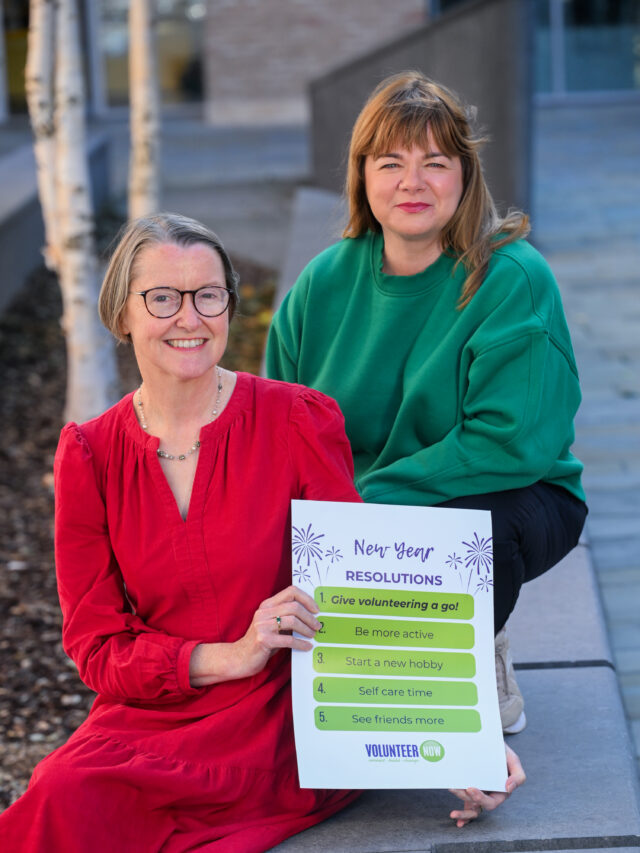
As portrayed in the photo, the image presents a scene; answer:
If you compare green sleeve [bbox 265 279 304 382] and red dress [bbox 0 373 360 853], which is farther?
green sleeve [bbox 265 279 304 382]

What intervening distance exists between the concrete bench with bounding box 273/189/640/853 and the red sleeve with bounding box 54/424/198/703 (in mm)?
478

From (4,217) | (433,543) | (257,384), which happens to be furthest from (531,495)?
(4,217)

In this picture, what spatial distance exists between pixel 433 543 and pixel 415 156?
91 cm

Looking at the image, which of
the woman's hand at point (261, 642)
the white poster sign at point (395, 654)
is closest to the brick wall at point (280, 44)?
the white poster sign at point (395, 654)

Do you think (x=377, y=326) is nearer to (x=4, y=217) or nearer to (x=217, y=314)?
(x=217, y=314)

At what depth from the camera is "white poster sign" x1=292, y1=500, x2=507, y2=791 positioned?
2334 mm

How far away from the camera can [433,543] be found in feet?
7.95

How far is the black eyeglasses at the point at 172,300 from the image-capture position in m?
Answer: 2.29

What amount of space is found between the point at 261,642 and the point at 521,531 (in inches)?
28.7

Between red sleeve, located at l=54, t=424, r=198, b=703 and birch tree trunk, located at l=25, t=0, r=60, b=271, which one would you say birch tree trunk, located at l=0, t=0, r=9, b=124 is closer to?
birch tree trunk, located at l=25, t=0, r=60, b=271

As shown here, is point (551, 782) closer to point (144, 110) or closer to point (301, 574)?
point (301, 574)

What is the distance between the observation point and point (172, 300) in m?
2.30

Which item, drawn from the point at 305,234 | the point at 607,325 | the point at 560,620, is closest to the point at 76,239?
the point at 305,234

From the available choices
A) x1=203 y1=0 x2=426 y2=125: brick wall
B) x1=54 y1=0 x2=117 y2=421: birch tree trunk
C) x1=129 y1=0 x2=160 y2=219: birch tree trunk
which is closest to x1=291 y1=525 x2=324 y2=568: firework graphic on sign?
x1=54 y1=0 x2=117 y2=421: birch tree trunk
